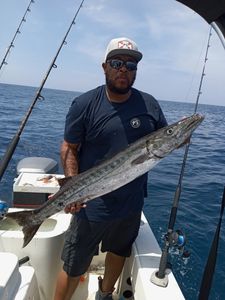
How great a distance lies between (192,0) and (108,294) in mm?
2590

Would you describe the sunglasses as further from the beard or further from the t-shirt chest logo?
the t-shirt chest logo

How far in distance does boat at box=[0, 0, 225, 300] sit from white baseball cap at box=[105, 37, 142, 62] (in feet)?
1.88

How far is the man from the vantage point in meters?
2.65

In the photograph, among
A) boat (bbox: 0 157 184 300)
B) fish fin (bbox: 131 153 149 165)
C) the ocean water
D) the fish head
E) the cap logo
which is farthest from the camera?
the ocean water

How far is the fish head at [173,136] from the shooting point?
2.28 meters

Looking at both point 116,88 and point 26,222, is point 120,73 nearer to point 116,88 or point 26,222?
point 116,88

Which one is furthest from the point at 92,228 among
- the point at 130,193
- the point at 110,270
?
the point at 110,270

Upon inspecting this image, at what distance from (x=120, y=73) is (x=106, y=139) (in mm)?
516

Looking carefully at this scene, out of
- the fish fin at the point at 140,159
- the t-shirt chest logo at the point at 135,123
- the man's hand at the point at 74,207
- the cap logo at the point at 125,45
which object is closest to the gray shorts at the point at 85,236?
the man's hand at the point at 74,207

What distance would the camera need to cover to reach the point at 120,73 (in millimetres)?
2607

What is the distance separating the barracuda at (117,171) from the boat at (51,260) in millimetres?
338

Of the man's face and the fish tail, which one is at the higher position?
the man's face

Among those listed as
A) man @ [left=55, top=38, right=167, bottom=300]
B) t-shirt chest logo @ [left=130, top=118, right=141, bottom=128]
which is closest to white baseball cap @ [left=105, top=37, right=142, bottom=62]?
man @ [left=55, top=38, right=167, bottom=300]

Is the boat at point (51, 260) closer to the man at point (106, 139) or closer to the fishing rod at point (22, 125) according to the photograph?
the man at point (106, 139)
